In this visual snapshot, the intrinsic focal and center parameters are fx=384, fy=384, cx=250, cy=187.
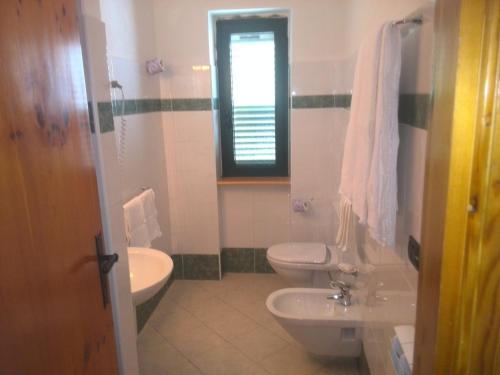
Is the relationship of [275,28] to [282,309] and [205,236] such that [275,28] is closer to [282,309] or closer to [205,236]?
[205,236]

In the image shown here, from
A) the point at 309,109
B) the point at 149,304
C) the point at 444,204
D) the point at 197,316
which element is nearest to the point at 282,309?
the point at 197,316

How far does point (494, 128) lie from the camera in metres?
0.47

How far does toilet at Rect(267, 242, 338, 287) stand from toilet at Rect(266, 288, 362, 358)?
1.11 ft

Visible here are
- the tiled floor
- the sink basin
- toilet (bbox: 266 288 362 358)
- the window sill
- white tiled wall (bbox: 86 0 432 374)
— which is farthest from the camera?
the window sill

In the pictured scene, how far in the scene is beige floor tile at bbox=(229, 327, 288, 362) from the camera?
2.28 m

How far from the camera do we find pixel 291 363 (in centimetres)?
218

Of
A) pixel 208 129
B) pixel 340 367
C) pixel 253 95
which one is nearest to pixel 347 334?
pixel 340 367

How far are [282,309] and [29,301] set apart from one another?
1557mm

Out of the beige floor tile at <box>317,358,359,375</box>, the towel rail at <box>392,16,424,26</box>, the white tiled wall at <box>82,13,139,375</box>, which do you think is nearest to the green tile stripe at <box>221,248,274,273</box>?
the beige floor tile at <box>317,358,359,375</box>

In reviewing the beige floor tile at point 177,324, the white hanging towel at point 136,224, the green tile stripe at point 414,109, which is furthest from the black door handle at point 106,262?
the beige floor tile at point 177,324

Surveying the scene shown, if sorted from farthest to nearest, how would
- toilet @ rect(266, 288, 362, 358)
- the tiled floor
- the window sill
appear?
the window sill < the tiled floor < toilet @ rect(266, 288, 362, 358)

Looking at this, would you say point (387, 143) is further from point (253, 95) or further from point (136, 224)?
point (253, 95)

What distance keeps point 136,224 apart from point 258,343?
1048 millimetres

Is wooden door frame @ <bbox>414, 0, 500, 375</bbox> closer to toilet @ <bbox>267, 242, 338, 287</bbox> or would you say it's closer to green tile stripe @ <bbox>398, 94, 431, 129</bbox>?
green tile stripe @ <bbox>398, 94, 431, 129</bbox>
